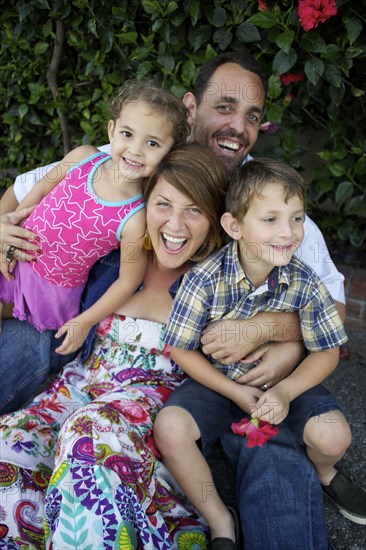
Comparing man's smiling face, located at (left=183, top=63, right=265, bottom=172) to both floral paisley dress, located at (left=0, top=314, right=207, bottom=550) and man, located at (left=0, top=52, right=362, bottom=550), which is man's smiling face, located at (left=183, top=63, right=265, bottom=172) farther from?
floral paisley dress, located at (left=0, top=314, right=207, bottom=550)

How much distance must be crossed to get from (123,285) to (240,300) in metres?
0.41

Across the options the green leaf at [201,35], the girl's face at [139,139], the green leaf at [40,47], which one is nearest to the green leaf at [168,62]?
the green leaf at [201,35]

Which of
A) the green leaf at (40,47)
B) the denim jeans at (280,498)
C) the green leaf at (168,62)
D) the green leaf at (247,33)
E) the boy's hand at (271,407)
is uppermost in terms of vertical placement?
the green leaf at (247,33)

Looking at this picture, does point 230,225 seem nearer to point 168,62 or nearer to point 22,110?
point 168,62

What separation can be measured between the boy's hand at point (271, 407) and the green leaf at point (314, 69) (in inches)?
56.2

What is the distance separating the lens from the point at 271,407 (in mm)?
1798

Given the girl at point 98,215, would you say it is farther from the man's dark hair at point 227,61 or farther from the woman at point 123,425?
the man's dark hair at point 227,61

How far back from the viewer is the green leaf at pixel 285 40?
2432 mm

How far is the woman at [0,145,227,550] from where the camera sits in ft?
5.11

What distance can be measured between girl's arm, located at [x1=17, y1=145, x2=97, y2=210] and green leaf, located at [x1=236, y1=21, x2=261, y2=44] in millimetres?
985

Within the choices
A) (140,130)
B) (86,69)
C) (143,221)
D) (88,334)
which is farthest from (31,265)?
(86,69)

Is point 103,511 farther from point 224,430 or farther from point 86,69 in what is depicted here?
point 86,69

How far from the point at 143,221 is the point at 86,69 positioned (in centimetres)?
165

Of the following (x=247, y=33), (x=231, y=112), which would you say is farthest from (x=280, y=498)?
(x=247, y=33)
